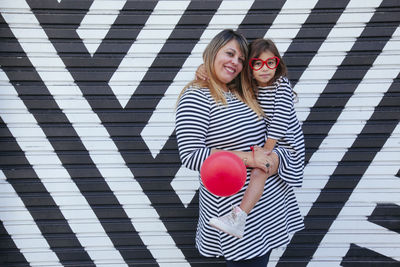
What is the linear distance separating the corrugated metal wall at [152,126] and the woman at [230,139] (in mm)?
1008

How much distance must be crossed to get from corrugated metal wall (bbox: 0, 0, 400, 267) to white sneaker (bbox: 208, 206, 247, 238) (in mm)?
1207

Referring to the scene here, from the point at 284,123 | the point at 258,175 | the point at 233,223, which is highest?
the point at 284,123

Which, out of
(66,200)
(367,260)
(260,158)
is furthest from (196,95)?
(367,260)

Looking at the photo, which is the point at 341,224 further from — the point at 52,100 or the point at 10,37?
the point at 10,37

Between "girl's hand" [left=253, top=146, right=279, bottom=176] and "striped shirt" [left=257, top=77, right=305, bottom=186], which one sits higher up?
"striped shirt" [left=257, top=77, right=305, bottom=186]

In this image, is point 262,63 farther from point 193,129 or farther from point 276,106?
point 193,129

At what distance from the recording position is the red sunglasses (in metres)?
2.15

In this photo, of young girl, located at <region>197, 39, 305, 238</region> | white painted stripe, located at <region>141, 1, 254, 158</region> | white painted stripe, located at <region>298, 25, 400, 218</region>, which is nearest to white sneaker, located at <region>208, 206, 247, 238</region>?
young girl, located at <region>197, 39, 305, 238</region>

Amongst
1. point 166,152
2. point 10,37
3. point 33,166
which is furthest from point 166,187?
point 10,37

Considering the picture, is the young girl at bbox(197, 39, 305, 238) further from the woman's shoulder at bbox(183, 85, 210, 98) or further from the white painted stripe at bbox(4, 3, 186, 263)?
the white painted stripe at bbox(4, 3, 186, 263)

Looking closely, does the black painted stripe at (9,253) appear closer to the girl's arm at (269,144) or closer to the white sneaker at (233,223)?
the white sneaker at (233,223)

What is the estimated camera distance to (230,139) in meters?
1.91

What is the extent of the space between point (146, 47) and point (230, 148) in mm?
1512

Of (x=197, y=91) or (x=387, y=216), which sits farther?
(x=387, y=216)
